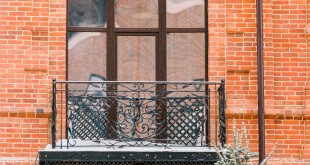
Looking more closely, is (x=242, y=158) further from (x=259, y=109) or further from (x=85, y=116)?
(x=85, y=116)

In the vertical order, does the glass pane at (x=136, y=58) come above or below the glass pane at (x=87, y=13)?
below

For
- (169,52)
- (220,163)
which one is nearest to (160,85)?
(169,52)

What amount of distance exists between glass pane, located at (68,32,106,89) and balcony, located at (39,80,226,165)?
166 mm

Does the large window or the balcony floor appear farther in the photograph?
the large window

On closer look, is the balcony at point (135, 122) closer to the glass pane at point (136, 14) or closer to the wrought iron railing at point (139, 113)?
the wrought iron railing at point (139, 113)

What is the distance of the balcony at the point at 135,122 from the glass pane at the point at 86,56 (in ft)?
0.54

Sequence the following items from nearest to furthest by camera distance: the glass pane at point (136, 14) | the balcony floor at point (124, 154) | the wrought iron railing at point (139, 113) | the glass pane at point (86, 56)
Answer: the balcony floor at point (124, 154) → the wrought iron railing at point (139, 113) → the glass pane at point (86, 56) → the glass pane at point (136, 14)

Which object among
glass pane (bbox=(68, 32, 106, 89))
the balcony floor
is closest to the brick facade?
glass pane (bbox=(68, 32, 106, 89))

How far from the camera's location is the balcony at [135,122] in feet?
28.1

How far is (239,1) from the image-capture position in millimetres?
9406

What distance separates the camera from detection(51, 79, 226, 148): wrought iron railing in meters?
8.88

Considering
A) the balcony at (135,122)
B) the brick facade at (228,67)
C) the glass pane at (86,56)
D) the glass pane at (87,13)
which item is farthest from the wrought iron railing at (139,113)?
the glass pane at (87,13)

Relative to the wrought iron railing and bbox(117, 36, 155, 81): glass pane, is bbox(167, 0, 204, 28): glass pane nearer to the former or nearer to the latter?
bbox(117, 36, 155, 81): glass pane

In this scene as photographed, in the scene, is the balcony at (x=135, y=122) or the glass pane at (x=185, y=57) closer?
the balcony at (x=135, y=122)
